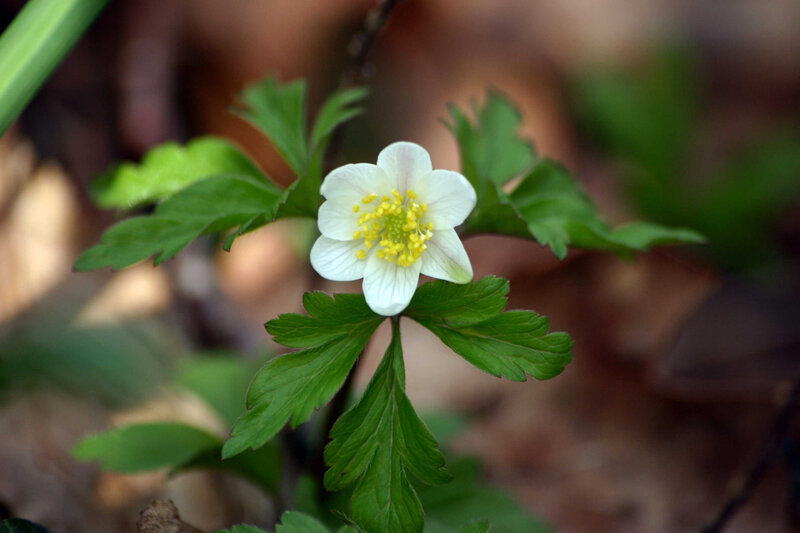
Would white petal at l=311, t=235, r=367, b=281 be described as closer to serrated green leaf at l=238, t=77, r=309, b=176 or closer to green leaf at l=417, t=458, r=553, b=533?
serrated green leaf at l=238, t=77, r=309, b=176

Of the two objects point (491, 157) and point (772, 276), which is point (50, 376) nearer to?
point (491, 157)

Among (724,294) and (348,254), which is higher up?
(348,254)

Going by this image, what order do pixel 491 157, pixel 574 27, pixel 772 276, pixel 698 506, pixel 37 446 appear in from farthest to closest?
pixel 574 27 → pixel 772 276 → pixel 698 506 → pixel 37 446 → pixel 491 157

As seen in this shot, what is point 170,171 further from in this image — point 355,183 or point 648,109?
point 648,109

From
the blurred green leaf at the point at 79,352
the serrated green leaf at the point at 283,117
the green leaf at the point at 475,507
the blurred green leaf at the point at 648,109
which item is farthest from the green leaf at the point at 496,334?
the blurred green leaf at the point at 648,109

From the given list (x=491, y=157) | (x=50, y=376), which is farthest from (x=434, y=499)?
(x=50, y=376)

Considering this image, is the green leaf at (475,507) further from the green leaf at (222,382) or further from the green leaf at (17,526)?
the green leaf at (17,526)

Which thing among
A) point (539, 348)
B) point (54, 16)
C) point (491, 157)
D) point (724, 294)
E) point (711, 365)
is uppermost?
point (54, 16)
